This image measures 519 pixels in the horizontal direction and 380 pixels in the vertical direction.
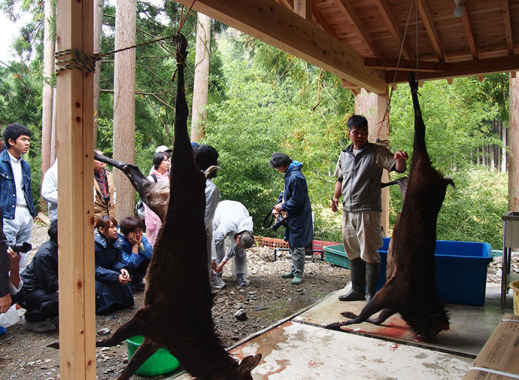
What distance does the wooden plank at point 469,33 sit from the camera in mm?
3902

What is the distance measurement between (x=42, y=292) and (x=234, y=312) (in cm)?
193

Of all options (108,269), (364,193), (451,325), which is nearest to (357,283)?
(451,325)

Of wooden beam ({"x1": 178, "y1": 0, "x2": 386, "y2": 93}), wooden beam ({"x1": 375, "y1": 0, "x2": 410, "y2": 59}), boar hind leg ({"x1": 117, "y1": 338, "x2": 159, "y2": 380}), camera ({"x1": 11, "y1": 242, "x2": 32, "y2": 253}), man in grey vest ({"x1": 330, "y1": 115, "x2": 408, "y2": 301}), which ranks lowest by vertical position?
boar hind leg ({"x1": 117, "y1": 338, "x2": 159, "y2": 380})

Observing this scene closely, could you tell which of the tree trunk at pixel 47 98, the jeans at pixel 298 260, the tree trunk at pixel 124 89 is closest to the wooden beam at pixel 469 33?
the jeans at pixel 298 260

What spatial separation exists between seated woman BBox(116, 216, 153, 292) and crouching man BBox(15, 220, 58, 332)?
0.63 metres

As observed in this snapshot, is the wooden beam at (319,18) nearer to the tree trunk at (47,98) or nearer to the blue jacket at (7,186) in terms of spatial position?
the blue jacket at (7,186)

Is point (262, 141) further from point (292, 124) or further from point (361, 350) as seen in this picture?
point (361, 350)

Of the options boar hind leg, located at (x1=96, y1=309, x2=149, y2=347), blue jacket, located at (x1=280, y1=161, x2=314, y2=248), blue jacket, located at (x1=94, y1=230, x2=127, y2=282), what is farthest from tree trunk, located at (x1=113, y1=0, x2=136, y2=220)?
boar hind leg, located at (x1=96, y1=309, x2=149, y2=347)

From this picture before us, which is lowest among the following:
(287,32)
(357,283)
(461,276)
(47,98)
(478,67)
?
(357,283)

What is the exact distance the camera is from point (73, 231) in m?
1.63

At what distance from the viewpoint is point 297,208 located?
5.44m

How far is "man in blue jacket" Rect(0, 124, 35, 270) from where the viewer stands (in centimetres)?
315

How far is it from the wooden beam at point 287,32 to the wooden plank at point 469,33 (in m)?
1.06

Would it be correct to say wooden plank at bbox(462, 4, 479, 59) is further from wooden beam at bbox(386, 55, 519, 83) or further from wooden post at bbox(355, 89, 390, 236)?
wooden post at bbox(355, 89, 390, 236)
